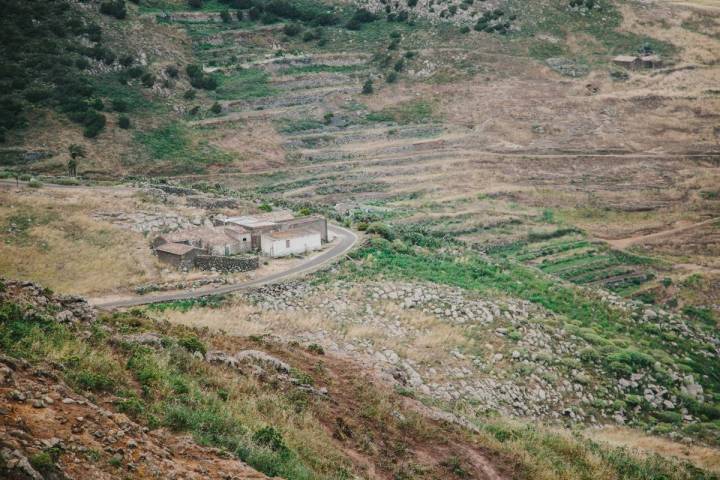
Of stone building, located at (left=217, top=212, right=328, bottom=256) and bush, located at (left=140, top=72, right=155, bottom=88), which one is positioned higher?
bush, located at (left=140, top=72, right=155, bottom=88)

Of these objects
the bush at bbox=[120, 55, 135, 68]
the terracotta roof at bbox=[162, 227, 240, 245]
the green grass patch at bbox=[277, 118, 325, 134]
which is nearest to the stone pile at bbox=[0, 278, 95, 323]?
the terracotta roof at bbox=[162, 227, 240, 245]

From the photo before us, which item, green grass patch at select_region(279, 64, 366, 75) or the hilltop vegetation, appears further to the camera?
green grass patch at select_region(279, 64, 366, 75)

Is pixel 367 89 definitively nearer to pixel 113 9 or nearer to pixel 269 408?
pixel 113 9

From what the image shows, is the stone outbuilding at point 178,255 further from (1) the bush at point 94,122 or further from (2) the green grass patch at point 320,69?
(2) the green grass patch at point 320,69

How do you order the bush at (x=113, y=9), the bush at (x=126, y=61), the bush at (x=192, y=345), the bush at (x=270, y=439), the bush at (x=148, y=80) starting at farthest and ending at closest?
the bush at (x=113, y=9), the bush at (x=126, y=61), the bush at (x=148, y=80), the bush at (x=192, y=345), the bush at (x=270, y=439)

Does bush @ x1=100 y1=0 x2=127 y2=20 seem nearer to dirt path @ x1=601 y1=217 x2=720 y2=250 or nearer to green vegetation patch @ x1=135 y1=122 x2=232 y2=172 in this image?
green vegetation patch @ x1=135 y1=122 x2=232 y2=172

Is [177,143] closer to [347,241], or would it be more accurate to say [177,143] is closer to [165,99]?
[165,99]

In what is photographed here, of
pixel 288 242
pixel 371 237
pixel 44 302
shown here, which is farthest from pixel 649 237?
pixel 44 302

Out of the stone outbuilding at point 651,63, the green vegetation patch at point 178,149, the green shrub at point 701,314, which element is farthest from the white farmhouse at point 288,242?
the stone outbuilding at point 651,63
